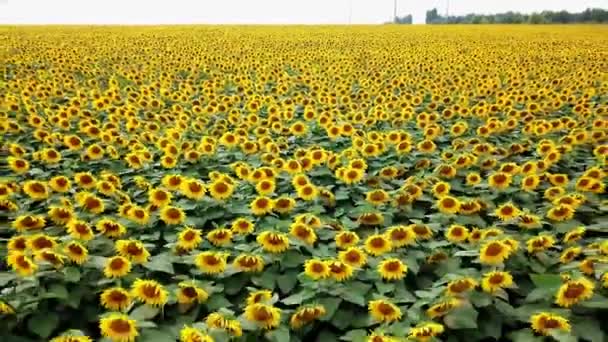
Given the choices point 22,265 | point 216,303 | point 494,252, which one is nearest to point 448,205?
point 494,252

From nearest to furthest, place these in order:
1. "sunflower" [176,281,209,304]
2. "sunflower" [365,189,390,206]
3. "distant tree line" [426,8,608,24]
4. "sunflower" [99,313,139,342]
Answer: "sunflower" [99,313,139,342] → "sunflower" [176,281,209,304] → "sunflower" [365,189,390,206] → "distant tree line" [426,8,608,24]

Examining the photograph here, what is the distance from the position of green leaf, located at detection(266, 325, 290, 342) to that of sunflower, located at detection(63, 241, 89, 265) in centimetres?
123

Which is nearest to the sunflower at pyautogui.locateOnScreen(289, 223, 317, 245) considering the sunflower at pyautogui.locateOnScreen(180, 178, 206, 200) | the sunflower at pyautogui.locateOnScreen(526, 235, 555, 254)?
the sunflower at pyautogui.locateOnScreen(180, 178, 206, 200)

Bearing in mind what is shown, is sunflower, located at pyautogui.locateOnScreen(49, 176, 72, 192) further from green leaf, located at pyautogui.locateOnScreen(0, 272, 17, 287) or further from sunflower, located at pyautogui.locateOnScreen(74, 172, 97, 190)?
green leaf, located at pyautogui.locateOnScreen(0, 272, 17, 287)

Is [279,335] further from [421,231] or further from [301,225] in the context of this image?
[421,231]

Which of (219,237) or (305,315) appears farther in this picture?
(219,237)

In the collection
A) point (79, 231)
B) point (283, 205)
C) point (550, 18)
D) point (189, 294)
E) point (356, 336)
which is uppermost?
point (550, 18)

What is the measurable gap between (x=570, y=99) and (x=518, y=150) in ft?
12.4

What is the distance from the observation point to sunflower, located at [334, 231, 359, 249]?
150 inches

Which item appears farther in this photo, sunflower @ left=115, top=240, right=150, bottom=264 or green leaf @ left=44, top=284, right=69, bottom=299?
sunflower @ left=115, top=240, right=150, bottom=264

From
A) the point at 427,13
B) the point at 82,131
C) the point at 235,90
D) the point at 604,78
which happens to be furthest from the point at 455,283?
the point at 427,13

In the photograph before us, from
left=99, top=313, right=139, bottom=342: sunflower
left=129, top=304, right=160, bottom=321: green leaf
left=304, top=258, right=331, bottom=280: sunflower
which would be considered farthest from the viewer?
left=304, top=258, right=331, bottom=280: sunflower

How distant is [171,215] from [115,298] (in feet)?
3.92

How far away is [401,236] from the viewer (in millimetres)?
3811
